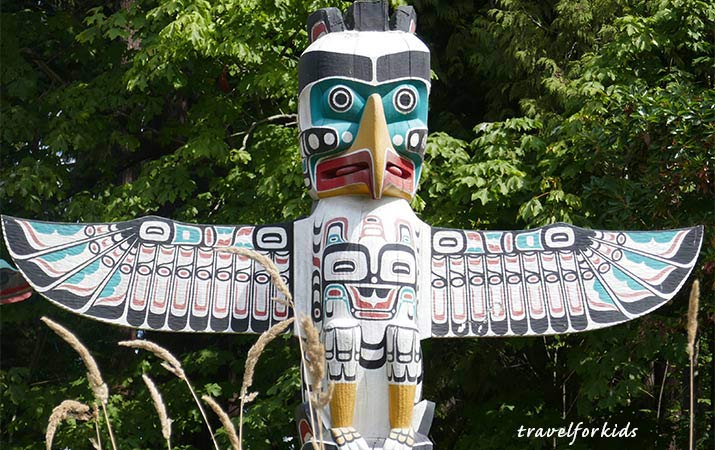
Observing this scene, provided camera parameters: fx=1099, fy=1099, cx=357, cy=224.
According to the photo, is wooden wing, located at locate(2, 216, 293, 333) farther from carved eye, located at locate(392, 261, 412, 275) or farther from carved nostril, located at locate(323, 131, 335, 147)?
carved eye, located at locate(392, 261, 412, 275)

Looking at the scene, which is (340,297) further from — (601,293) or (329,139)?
(601,293)

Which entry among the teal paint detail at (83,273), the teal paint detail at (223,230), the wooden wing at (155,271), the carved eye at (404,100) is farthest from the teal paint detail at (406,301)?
the teal paint detail at (83,273)

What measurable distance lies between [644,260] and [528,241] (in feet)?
2.38

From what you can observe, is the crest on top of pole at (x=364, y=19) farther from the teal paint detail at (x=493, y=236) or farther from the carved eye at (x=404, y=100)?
the teal paint detail at (x=493, y=236)

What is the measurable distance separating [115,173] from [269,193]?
3.41 metres

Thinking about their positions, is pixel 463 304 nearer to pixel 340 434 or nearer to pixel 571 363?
pixel 340 434

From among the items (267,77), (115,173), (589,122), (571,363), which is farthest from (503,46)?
(115,173)

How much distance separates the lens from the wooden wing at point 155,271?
621 cm

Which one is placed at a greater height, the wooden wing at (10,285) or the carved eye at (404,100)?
the carved eye at (404,100)

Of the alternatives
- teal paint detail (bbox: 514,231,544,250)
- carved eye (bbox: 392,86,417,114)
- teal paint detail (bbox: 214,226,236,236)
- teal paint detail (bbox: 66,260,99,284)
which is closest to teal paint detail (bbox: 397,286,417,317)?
teal paint detail (bbox: 514,231,544,250)

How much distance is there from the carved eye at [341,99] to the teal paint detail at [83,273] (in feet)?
5.37

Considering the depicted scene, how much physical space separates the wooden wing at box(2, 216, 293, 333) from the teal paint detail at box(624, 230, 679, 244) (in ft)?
6.98

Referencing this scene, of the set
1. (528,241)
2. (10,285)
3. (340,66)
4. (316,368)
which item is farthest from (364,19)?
(316,368)

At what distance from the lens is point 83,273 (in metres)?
6.27
